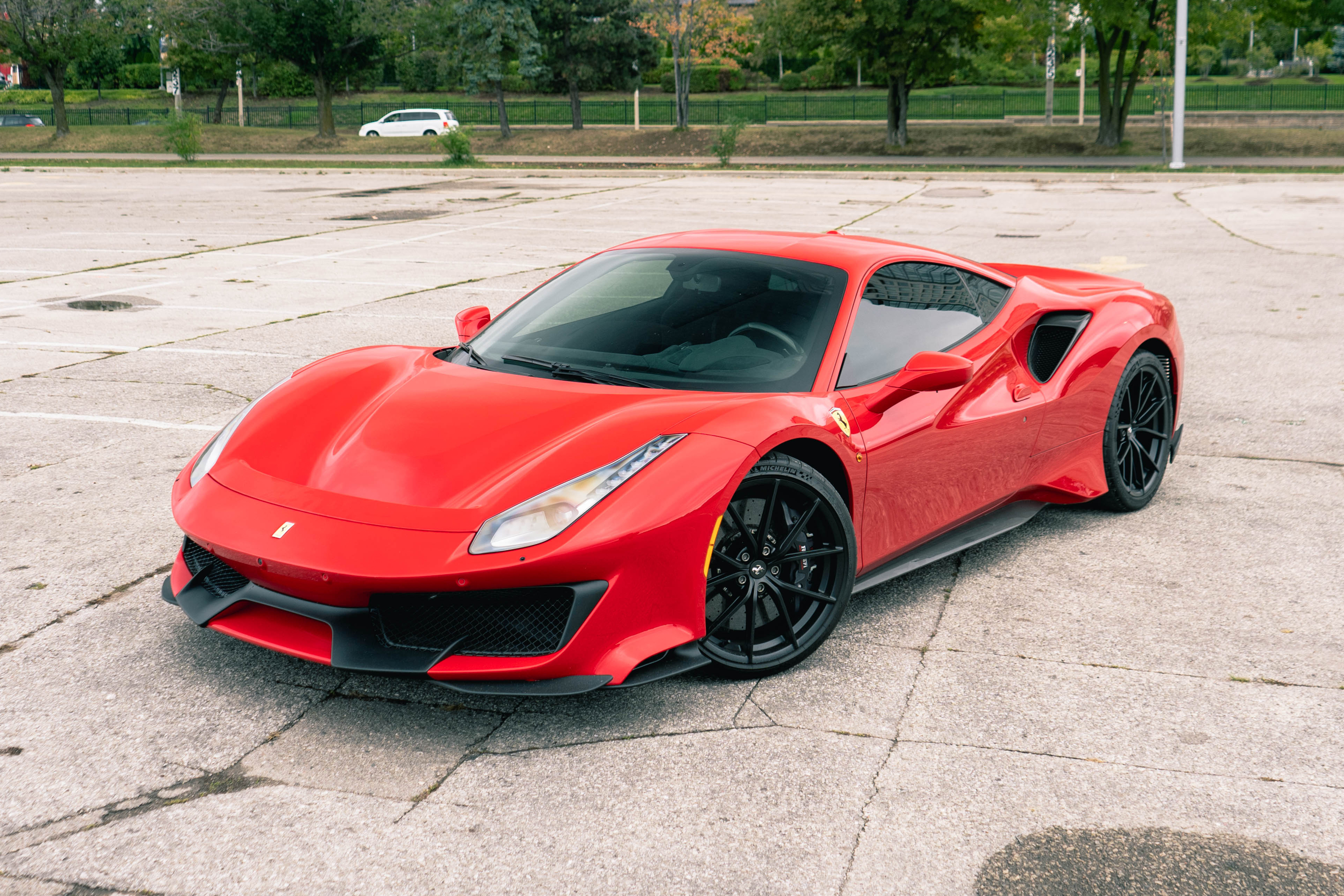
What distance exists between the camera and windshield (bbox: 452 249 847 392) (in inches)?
154

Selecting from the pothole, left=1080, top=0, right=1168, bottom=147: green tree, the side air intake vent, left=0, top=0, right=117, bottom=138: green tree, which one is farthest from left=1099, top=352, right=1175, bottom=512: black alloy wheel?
left=0, top=0, right=117, bottom=138: green tree

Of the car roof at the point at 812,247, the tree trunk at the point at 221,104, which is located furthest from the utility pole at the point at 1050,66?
the tree trunk at the point at 221,104

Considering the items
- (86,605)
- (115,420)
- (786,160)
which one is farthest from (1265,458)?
(786,160)

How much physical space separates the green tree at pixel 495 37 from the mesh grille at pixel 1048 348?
144ft

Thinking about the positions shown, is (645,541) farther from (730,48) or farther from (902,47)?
(730,48)

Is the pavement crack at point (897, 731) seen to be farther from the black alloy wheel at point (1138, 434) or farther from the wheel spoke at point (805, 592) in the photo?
the black alloy wheel at point (1138, 434)

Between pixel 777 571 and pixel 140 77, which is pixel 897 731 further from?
pixel 140 77

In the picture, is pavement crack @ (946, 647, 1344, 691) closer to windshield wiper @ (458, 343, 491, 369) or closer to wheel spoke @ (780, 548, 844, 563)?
wheel spoke @ (780, 548, 844, 563)

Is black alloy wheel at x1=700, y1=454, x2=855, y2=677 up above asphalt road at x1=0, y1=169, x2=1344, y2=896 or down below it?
above

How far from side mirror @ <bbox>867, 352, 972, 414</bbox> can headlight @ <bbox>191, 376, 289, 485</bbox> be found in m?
2.05

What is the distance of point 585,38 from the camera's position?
51406mm

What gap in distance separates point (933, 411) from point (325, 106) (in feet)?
161

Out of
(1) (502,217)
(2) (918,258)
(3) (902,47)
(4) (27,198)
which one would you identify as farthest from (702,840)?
(3) (902,47)

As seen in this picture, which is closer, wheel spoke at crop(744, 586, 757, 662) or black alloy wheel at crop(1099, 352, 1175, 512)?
wheel spoke at crop(744, 586, 757, 662)
